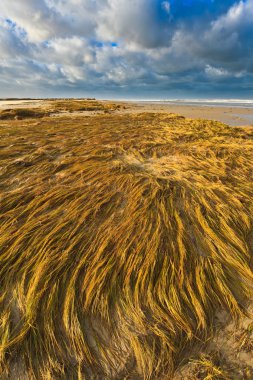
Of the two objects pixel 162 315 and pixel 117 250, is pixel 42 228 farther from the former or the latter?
pixel 162 315

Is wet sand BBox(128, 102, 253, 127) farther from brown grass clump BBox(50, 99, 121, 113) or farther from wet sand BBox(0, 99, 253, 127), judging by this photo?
brown grass clump BBox(50, 99, 121, 113)

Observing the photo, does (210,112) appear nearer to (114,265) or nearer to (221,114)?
(221,114)

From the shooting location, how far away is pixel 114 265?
1.79 m

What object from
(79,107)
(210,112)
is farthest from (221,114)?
(79,107)

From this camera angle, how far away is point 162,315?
1446 mm

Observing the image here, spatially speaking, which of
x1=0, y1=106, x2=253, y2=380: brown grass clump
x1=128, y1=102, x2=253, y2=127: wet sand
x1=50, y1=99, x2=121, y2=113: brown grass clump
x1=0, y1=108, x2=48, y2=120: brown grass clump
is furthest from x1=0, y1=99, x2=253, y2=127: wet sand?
x1=0, y1=106, x2=253, y2=380: brown grass clump

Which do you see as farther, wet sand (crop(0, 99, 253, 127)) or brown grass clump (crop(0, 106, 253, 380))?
wet sand (crop(0, 99, 253, 127))

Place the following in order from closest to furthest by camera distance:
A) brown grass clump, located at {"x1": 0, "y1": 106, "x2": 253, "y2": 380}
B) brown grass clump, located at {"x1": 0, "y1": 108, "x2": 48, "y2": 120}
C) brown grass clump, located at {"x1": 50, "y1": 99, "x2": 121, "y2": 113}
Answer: brown grass clump, located at {"x1": 0, "y1": 106, "x2": 253, "y2": 380}
brown grass clump, located at {"x1": 0, "y1": 108, "x2": 48, "y2": 120}
brown grass clump, located at {"x1": 50, "y1": 99, "x2": 121, "y2": 113}

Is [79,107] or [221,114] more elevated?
[79,107]

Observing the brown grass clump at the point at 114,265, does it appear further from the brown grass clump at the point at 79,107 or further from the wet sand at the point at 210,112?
the brown grass clump at the point at 79,107

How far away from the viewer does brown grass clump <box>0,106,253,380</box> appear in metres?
1.26

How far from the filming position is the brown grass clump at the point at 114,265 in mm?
1256

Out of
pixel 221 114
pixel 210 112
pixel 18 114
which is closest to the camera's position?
pixel 18 114

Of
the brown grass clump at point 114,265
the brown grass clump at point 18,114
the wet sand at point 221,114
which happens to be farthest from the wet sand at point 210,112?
the brown grass clump at point 114,265
